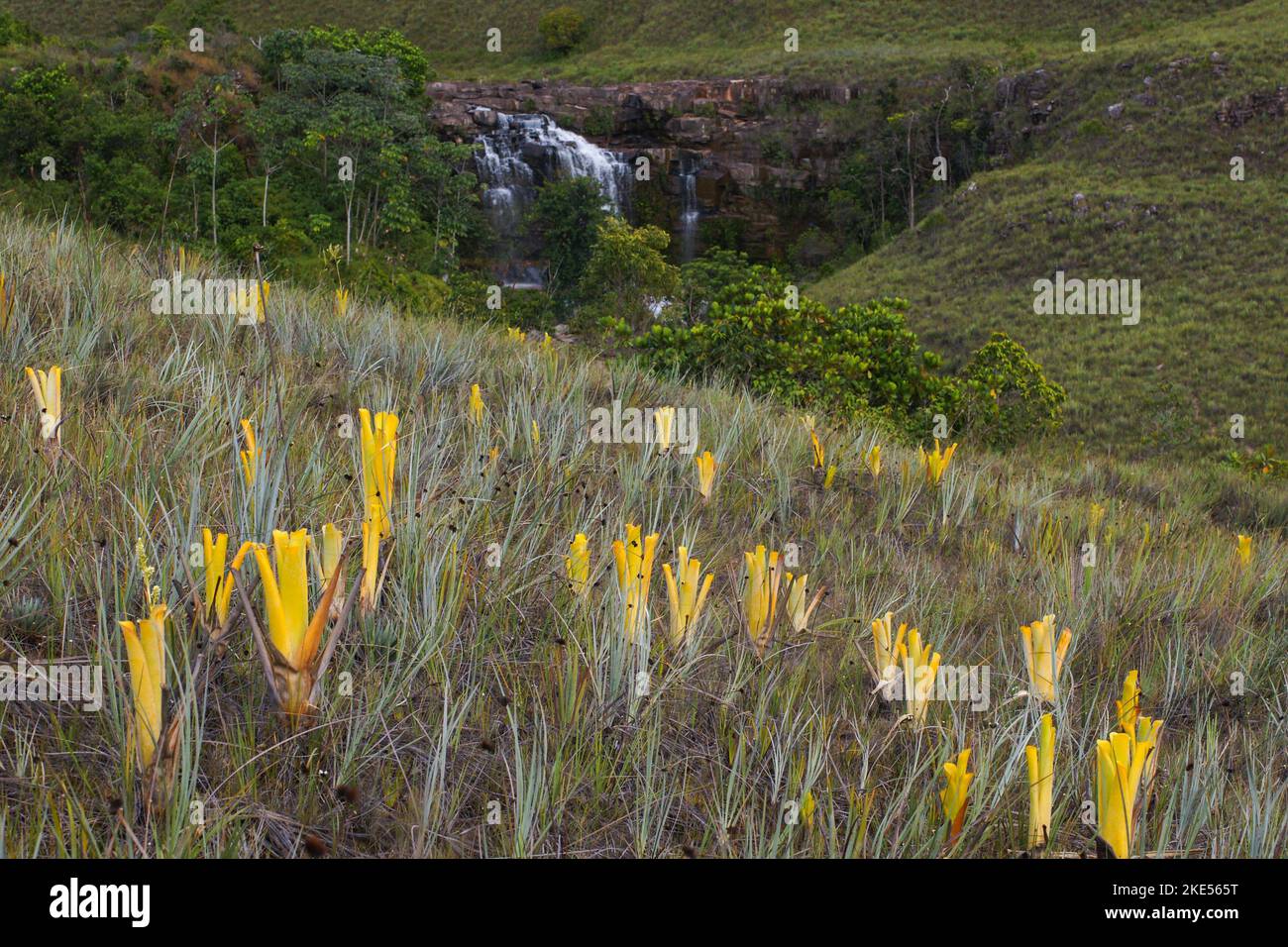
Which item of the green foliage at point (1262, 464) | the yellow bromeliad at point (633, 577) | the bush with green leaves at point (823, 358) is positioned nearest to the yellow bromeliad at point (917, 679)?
the yellow bromeliad at point (633, 577)

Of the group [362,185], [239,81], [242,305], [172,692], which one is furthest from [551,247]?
[172,692]

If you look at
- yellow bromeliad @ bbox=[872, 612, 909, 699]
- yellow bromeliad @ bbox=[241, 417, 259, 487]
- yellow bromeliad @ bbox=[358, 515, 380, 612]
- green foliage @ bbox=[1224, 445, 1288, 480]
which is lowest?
green foliage @ bbox=[1224, 445, 1288, 480]

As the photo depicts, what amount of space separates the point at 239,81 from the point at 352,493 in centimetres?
3520

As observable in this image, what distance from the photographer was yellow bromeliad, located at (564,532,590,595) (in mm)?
1518

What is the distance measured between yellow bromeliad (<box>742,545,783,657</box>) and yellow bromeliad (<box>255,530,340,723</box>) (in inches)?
26.6

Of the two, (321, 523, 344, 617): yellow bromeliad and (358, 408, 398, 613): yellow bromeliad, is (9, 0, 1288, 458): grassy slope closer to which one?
(358, 408, 398, 613): yellow bromeliad

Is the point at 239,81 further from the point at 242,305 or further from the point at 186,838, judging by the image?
the point at 186,838

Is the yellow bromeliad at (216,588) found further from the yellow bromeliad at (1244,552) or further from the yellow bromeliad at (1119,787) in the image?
the yellow bromeliad at (1244,552)

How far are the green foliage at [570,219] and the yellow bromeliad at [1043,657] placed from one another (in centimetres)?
3269

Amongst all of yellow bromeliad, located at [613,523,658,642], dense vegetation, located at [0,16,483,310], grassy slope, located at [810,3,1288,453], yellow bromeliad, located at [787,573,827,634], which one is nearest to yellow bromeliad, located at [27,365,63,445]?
yellow bromeliad, located at [613,523,658,642]

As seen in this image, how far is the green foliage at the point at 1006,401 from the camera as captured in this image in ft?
37.8

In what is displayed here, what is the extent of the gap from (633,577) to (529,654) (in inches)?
9.8

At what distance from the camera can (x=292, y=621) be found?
Answer: 99 cm

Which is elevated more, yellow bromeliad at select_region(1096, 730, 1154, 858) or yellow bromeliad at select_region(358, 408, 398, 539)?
yellow bromeliad at select_region(358, 408, 398, 539)
